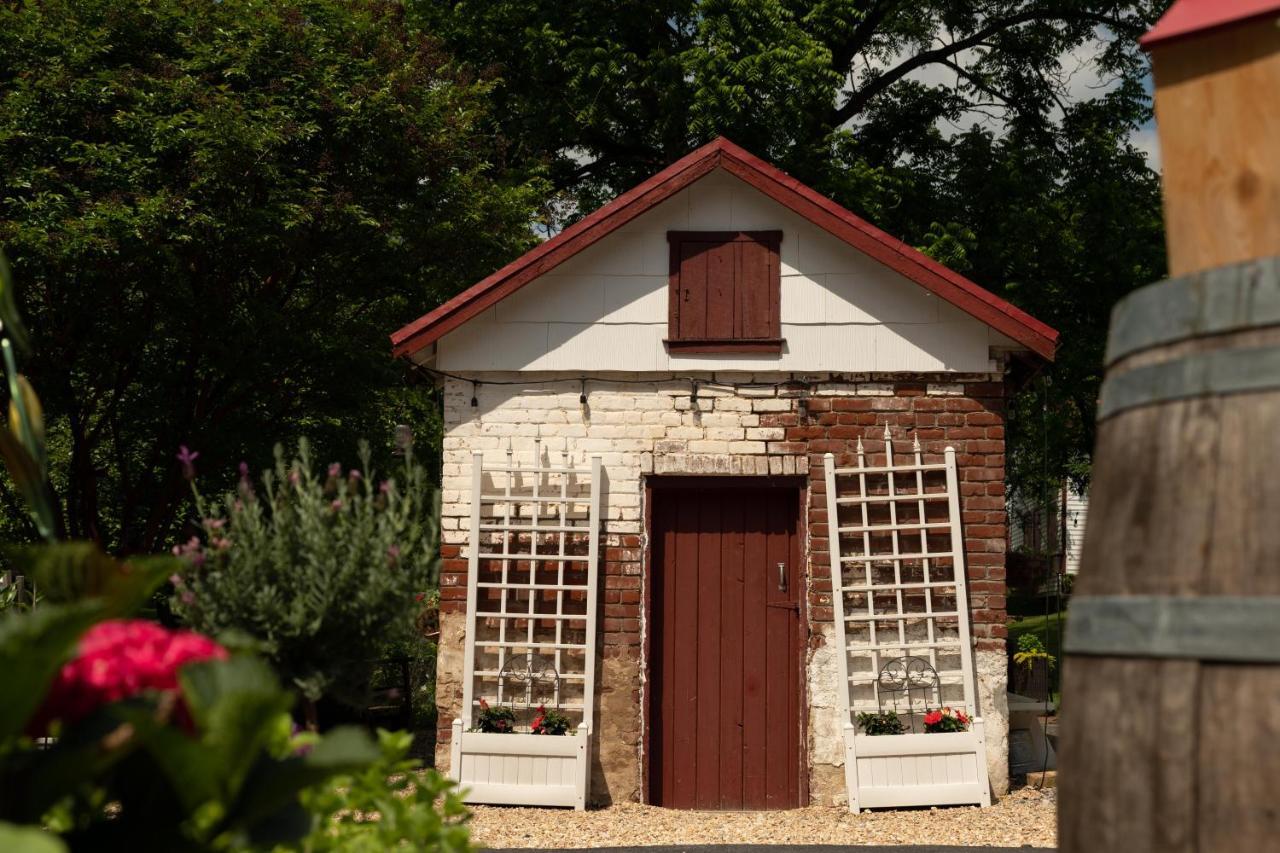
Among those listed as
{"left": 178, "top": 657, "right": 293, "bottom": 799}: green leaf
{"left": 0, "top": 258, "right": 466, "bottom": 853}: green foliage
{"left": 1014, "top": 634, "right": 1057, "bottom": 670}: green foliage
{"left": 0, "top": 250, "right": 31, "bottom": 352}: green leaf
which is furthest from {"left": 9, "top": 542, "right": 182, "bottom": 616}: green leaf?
{"left": 1014, "top": 634, "right": 1057, "bottom": 670}: green foliage

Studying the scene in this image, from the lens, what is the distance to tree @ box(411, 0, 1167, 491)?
47.3ft

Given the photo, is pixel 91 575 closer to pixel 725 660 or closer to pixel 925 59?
pixel 725 660

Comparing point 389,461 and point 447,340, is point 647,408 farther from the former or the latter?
point 389,461

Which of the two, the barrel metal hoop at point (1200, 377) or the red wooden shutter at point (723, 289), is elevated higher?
the red wooden shutter at point (723, 289)

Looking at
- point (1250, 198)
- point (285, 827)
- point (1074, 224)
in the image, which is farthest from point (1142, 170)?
point (285, 827)

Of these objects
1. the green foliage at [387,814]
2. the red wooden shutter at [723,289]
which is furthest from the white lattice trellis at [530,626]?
the green foliage at [387,814]

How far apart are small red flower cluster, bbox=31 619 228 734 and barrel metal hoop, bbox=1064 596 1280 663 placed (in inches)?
63.5

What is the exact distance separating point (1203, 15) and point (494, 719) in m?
6.83

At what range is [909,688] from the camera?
28.1 ft

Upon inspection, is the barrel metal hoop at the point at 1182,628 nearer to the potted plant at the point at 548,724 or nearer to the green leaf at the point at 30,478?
the green leaf at the point at 30,478

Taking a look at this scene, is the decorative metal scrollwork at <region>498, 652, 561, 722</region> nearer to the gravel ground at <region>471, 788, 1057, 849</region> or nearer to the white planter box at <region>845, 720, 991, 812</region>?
the gravel ground at <region>471, 788, 1057, 849</region>

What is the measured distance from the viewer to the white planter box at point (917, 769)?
8.30 m

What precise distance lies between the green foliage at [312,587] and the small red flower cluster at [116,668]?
2.86m

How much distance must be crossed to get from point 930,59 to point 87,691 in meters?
17.0
